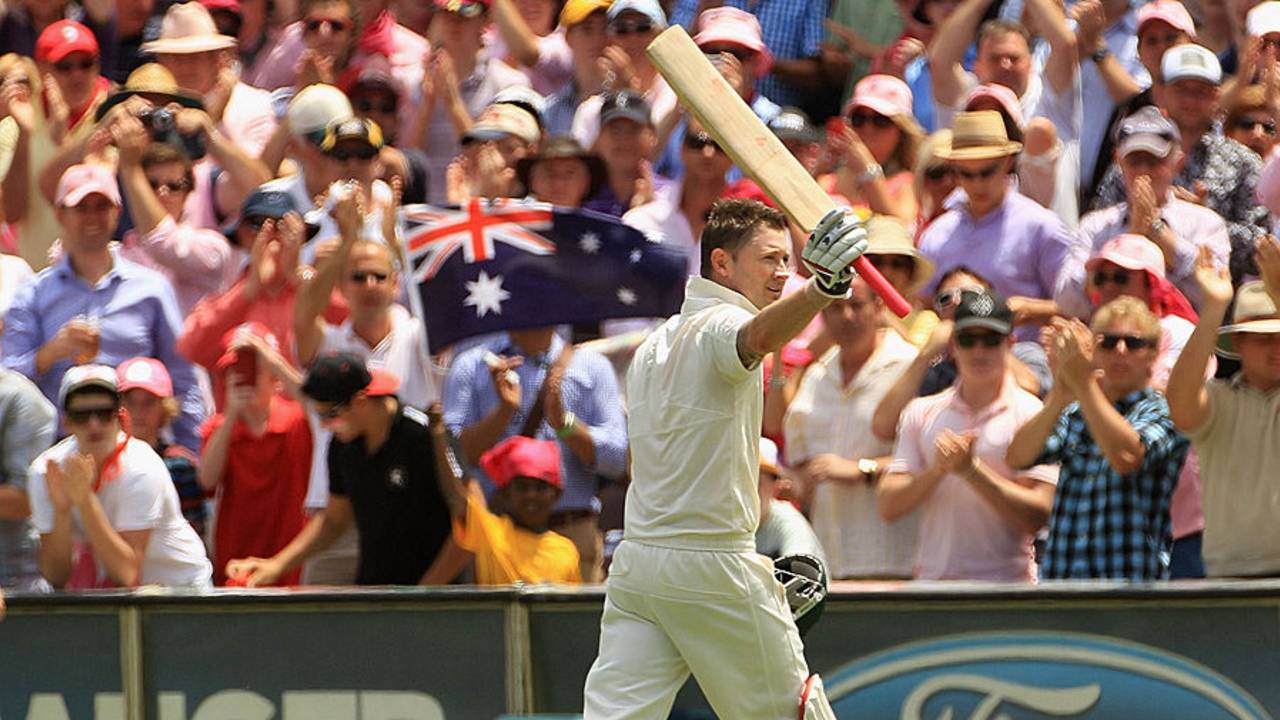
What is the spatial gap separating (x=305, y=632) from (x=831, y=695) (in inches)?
75.1

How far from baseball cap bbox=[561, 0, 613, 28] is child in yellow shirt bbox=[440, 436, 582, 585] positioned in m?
3.23

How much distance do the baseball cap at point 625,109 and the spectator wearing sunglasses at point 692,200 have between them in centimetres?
36

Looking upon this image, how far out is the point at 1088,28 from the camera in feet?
36.0

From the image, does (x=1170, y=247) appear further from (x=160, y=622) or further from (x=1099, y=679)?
(x=160, y=622)

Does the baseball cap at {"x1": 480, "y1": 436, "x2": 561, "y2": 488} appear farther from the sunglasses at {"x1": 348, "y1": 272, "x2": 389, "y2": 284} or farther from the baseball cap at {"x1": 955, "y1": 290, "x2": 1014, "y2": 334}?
the baseball cap at {"x1": 955, "y1": 290, "x2": 1014, "y2": 334}

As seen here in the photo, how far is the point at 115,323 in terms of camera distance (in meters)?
10.2

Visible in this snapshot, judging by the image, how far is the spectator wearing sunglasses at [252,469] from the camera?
31.5 feet

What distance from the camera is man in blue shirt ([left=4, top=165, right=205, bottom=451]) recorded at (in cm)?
1020

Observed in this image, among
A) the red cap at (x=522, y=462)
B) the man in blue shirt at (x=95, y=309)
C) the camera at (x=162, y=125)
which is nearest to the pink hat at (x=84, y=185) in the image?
the man in blue shirt at (x=95, y=309)

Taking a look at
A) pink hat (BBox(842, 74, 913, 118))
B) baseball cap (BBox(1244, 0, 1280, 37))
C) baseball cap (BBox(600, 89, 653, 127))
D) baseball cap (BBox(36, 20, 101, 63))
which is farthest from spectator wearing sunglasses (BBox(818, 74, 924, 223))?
baseball cap (BBox(36, 20, 101, 63))

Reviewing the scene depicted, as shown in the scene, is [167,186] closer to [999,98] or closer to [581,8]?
[581,8]

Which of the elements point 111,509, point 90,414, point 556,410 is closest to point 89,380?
point 90,414

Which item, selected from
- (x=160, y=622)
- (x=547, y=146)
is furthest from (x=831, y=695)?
(x=547, y=146)

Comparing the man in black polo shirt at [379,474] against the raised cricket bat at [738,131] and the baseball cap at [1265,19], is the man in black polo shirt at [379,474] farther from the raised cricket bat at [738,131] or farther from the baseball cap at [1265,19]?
the baseball cap at [1265,19]
